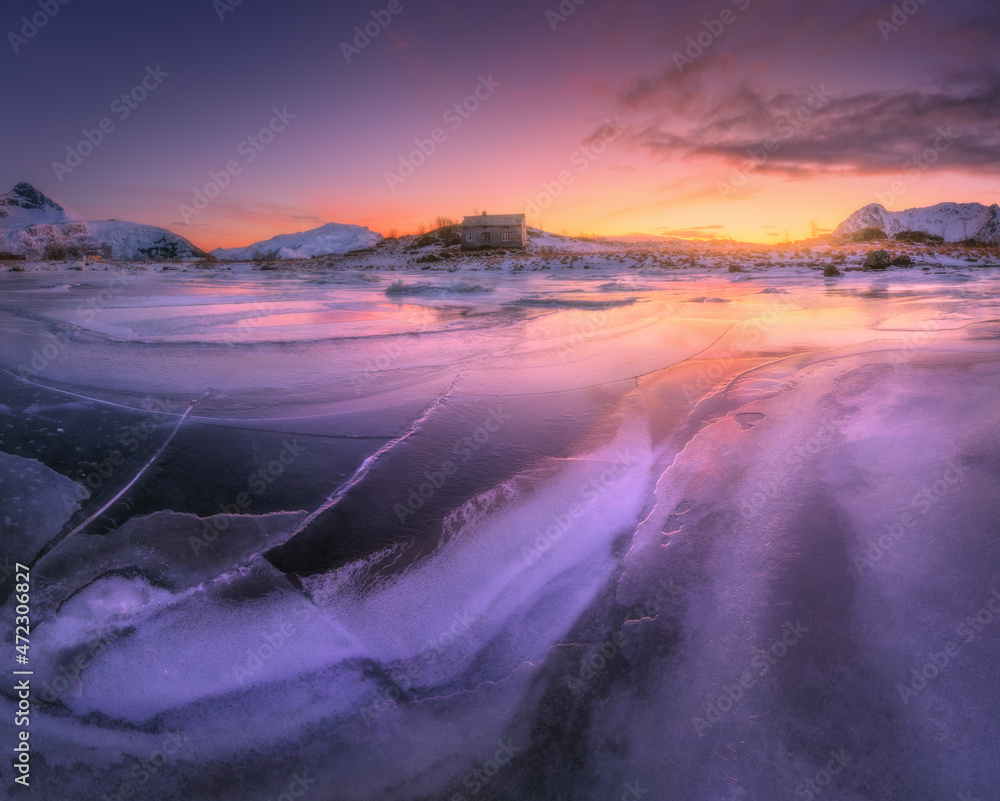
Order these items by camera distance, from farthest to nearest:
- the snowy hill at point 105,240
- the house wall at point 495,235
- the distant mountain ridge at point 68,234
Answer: the distant mountain ridge at point 68,234, the snowy hill at point 105,240, the house wall at point 495,235

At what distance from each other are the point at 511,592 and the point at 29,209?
17930cm

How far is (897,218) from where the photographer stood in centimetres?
12100

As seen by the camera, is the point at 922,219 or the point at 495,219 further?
the point at 922,219

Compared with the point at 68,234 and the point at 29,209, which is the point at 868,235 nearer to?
the point at 68,234

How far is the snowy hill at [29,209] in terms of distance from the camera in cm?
11717

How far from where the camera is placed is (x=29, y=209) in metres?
125

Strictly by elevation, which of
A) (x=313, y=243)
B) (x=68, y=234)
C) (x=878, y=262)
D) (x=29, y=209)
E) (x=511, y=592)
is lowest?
(x=511, y=592)

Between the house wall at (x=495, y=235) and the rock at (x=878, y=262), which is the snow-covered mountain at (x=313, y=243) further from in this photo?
the rock at (x=878, y=262)

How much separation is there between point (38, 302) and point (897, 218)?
6328 inches

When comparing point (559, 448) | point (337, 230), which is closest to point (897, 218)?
point (337, 230)

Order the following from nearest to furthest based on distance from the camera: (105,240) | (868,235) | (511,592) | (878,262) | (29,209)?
1. (511,592)
2. (878,262)
3. (868,235)
4. (105,240)
5. (29,209)

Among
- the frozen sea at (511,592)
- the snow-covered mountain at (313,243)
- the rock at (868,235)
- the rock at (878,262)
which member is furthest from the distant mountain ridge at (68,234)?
the rock at (868,235)

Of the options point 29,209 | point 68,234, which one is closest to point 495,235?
point 68,234

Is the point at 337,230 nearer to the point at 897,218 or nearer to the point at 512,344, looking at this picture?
the point at 512,344
